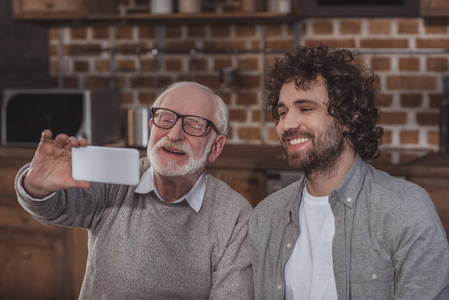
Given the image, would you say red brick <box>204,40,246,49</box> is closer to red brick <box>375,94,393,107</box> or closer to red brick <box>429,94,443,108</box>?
red brick <box>375,94,393,107</box>

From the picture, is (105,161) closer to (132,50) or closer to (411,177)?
(411,177)

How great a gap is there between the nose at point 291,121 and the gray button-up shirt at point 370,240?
19 cm

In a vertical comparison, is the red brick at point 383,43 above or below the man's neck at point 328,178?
above

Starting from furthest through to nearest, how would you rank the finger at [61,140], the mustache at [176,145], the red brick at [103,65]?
the red brick at [103,65]
the mustache at [176,145]
the finger at [61,140]

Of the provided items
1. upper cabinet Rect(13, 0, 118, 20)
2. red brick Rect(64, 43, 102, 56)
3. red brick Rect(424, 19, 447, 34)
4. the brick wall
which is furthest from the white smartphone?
red brick Rect(64, 43, 102, 56)

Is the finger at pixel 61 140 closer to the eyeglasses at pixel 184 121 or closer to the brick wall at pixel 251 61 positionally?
the eyeglasses at pixel 184 121

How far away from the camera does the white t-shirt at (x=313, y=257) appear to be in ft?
5.54

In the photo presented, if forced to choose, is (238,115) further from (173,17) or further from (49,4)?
(49,4)

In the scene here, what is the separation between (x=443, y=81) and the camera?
10.8ft

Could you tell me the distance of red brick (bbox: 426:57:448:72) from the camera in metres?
3.39

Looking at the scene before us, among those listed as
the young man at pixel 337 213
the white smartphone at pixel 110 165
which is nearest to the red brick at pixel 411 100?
the young man at pixel 337 213

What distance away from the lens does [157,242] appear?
6.13ft

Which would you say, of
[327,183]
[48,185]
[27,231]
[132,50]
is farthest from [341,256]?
[132,50]

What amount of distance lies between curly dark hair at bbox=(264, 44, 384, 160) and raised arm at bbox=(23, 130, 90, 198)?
0.60 metres
